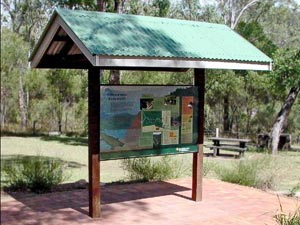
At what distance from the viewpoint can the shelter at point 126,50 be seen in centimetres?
537

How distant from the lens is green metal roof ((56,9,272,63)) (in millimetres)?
5414

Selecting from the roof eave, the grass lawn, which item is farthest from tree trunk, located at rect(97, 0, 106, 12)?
the roof eave

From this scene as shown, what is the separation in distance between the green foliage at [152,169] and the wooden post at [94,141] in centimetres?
270

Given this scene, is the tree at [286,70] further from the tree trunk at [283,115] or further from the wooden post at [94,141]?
the wooden post at [94,141]

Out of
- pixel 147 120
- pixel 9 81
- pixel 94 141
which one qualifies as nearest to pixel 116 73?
pixel 147 120

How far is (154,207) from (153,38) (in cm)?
240

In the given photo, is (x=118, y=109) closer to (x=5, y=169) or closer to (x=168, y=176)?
(x=168, y=176)

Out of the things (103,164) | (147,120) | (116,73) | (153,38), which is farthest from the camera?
(116,73)

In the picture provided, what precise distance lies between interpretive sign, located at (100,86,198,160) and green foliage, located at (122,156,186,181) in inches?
72.3

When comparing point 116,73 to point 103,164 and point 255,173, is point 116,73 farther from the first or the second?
point 255,173

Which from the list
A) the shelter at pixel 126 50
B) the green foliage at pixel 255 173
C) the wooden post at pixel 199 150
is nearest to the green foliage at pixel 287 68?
the green foliage at pixel 255 173

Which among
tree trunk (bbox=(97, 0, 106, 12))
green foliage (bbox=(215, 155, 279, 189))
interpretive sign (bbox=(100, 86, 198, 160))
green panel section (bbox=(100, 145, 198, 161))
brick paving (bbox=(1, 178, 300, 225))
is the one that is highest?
tree trunk (bbox=(97, 0, 106, 12))

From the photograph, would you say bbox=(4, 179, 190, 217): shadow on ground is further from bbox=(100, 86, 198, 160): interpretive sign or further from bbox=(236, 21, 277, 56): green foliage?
bbox=(236, 21, 277, 56): green foliage

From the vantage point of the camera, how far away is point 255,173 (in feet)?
26.2
